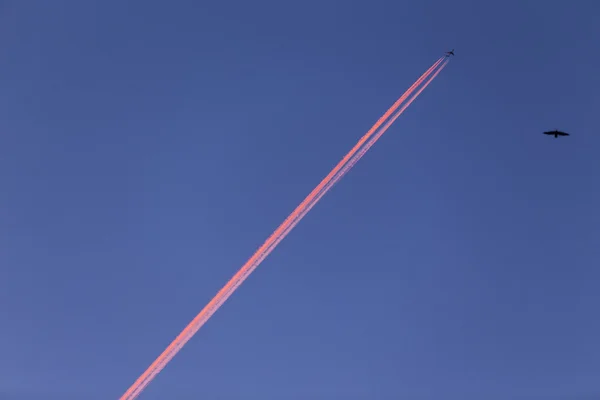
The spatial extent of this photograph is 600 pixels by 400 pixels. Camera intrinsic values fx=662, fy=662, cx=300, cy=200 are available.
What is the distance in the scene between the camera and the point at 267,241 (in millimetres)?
50531

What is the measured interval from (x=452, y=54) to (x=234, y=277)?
25.8 m

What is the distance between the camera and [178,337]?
5056cm

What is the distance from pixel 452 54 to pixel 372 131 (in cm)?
1015

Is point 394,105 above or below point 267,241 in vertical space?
above

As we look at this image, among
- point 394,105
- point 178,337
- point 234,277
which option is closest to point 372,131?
point 394,105

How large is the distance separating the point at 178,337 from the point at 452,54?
32.0 m

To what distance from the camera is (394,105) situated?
2083 inches

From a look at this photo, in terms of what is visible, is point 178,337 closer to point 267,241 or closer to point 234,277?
point 234,277

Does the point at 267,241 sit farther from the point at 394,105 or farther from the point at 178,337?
the point at 394,105

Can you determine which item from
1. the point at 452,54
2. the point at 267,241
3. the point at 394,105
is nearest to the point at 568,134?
the point at 452,54

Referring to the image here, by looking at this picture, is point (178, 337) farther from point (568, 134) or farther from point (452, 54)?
point (568, 134)

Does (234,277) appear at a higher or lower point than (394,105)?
lower

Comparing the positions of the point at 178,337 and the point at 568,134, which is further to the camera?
the point at 568,134

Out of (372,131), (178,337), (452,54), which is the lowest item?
(178,337)
